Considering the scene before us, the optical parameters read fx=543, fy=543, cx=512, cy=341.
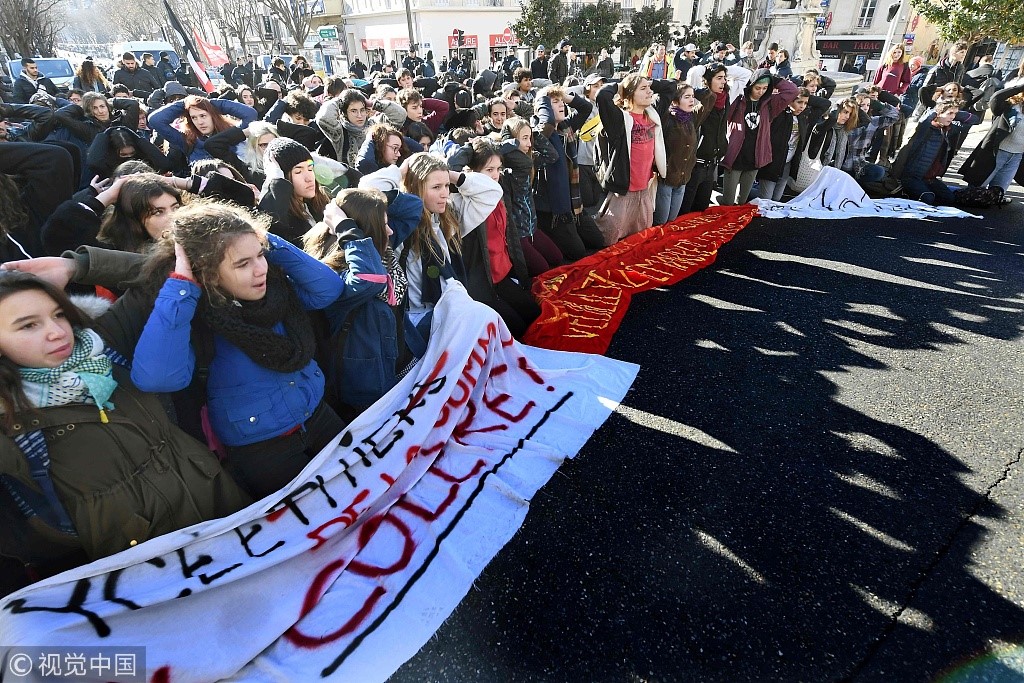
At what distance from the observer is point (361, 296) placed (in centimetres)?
263

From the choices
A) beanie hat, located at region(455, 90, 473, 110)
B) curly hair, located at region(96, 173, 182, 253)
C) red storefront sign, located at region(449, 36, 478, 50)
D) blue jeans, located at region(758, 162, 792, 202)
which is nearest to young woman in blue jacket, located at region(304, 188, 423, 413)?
curly hair, located at region(96, 173, 182, 253)

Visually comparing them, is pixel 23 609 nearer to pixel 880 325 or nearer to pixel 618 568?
pixel 618 568

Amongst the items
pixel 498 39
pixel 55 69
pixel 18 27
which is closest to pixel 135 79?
pixel 55 69

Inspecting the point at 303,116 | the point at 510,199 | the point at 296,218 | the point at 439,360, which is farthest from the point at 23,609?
the point at 303,116

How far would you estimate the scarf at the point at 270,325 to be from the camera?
2168 mm

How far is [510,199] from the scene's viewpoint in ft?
15.7

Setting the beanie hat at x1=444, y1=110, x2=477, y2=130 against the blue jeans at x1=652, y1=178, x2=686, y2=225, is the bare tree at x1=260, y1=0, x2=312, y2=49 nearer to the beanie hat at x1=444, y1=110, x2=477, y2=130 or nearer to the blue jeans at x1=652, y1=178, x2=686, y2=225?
the beanie hat at x1=444, y1=110, x2=477, y2=130

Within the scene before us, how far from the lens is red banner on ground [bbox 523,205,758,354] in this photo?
4461 mm

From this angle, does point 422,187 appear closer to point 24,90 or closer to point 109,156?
point 109,156

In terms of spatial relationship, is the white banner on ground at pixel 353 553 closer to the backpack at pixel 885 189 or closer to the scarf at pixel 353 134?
the scarf at pixel 353 134

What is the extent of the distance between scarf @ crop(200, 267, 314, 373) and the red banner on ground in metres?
2.28

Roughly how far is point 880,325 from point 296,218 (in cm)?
457

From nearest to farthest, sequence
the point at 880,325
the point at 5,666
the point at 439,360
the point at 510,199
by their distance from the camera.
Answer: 1. the point at 5,666
2. the point at 439,360
3. the point at 880,325
4. the point at 510,199

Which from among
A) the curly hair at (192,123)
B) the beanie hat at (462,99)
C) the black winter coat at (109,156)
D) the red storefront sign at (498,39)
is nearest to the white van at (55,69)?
the beanie hat at (462,99)
